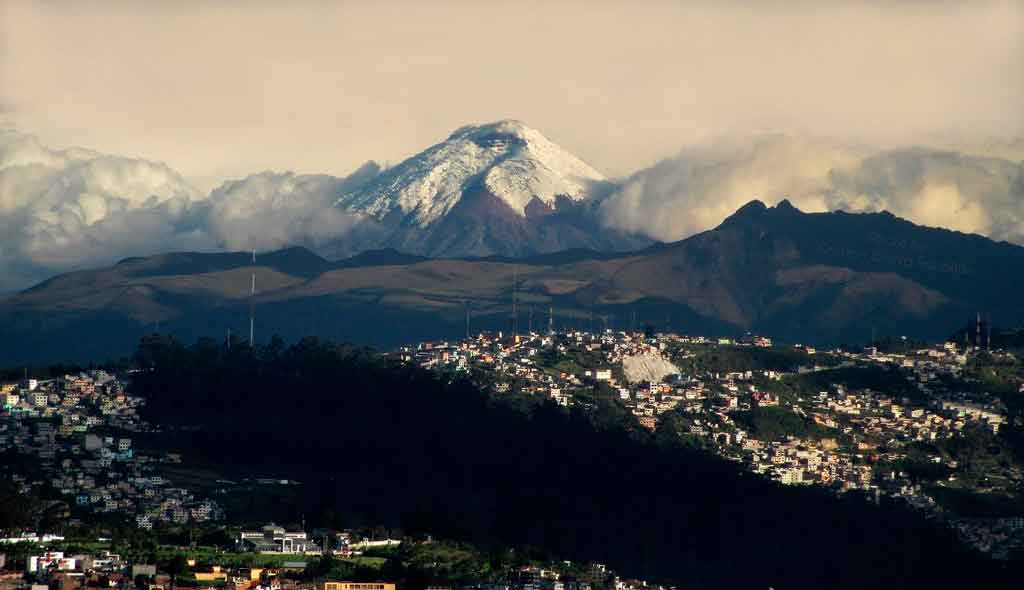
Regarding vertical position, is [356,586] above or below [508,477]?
below

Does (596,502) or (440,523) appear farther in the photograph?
(596,502)

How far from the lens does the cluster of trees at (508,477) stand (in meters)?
109

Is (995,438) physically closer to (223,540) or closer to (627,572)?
(627,572)

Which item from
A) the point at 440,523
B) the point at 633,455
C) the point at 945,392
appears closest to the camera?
the point at 440,523

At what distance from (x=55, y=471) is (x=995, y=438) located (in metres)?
50.4

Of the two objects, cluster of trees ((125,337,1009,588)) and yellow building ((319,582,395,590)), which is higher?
cluster of trees ((125,337,1009,588))

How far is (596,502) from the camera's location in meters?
118

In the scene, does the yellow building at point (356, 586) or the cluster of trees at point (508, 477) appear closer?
the yellow building at point (356, 586)

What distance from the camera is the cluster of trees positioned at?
Answer: 357 feet

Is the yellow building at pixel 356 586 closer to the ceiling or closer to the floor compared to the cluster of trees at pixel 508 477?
closer to the floor

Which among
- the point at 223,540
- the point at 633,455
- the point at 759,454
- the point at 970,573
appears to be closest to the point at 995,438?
the point at 759,454

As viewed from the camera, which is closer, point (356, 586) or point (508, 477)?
point (356, 586)

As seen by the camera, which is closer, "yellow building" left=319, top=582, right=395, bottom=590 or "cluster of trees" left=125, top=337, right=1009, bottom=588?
"yellow building" left=319, top=582, right=395, bottom=590

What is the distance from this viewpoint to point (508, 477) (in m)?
122
